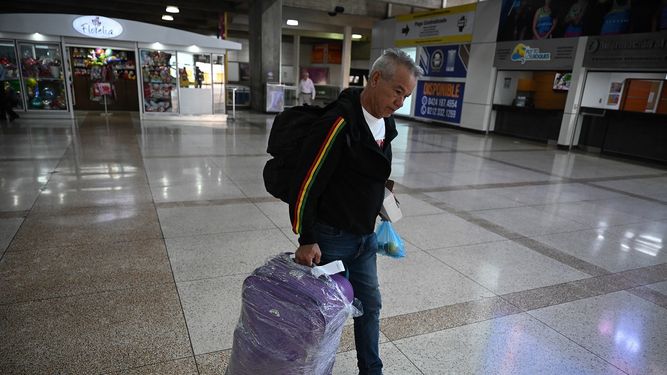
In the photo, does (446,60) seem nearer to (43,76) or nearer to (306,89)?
(306,89)

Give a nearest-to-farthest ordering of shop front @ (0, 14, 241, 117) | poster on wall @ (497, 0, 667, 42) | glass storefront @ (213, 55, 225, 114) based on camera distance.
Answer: poster on wall @ (497, 0, 667, 42)
shop front @ (0, 14, 241, 117)
glass storefront @ (213, 55, 225, 114)

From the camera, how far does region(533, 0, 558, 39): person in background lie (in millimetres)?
12172

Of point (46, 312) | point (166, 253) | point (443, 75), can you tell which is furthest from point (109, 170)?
point (443, 75)

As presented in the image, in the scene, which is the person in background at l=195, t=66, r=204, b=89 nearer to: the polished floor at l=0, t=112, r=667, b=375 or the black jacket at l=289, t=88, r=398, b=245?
the polished floor at l=0, t=112, r=667, b=375

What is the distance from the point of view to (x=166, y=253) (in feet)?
12.2

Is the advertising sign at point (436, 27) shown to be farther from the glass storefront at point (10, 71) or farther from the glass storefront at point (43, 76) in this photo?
the glass storefront at point (10, 71)

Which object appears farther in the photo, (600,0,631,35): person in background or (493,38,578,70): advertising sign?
(493,38,578,70): advertising sign

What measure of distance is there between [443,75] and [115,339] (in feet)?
51.3

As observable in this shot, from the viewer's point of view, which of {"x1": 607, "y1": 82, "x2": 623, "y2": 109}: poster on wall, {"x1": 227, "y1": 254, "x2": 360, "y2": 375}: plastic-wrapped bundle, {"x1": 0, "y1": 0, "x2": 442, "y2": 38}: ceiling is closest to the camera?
{"x1": 227, "y1": 254, "x2": 360, "y2": 375}: plastic-wrapped bundle

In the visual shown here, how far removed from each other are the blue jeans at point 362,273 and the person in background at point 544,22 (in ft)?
42.0

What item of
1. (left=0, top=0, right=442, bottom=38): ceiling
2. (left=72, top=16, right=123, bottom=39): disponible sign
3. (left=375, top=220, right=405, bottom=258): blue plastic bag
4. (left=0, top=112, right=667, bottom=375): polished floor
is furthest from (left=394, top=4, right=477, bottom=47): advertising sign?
(left=375, top=220, right=405, bottom=258): blue plastic bag

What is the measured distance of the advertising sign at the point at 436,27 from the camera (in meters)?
15.0

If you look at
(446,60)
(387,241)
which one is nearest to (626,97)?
(446,60)

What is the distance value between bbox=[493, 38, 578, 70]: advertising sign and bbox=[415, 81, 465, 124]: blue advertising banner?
200cm
